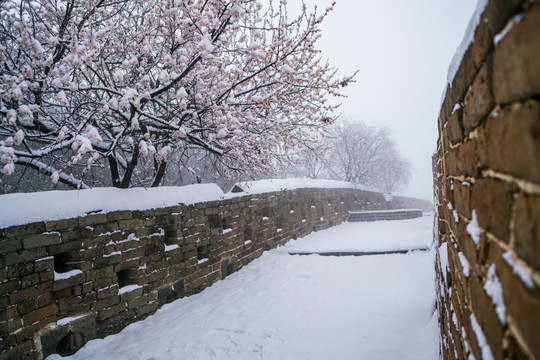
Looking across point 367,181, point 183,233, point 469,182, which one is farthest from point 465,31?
point 367,181

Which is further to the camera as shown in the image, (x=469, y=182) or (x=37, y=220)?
(x=37, y=220)

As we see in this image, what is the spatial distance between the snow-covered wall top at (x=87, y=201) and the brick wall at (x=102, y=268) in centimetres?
8

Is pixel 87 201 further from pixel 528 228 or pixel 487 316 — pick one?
pixel 528 228

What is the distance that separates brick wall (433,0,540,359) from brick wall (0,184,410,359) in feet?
12.1

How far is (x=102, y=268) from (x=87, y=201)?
0.81 m

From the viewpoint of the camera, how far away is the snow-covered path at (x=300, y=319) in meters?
3.61

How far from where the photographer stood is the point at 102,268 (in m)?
4.05

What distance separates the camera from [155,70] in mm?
8070

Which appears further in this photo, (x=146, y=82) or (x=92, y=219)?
(x=146, y=82)

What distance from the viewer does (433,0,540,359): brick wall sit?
1.92ft

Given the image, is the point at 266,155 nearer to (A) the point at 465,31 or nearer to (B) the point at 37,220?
(B) the point at 37,220

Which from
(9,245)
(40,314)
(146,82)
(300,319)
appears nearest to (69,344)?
(40,314)

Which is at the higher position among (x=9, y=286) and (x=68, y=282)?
(x=9, y=286)

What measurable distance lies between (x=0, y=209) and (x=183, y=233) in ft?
8.62
